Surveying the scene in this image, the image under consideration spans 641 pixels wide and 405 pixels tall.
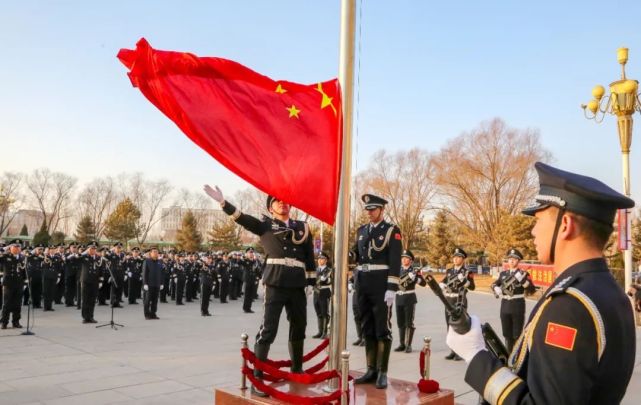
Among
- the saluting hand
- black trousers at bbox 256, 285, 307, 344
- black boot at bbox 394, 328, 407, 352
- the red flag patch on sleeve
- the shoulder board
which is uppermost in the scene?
the saluting hand

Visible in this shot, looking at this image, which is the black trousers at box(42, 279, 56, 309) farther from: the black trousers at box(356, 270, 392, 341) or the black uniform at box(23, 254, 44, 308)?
the black trousers at box(356, 270, 392, 341)

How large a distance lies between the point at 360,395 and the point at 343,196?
191cm

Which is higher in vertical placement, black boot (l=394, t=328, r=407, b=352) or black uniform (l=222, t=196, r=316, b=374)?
black uniform (l=222, t=196, r=316, b=374)

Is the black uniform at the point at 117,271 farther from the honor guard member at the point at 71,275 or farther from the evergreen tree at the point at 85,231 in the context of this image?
the evergreen tree at the point at 85,231

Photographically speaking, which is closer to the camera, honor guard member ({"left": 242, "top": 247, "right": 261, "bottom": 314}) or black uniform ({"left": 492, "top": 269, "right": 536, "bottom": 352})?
black uniform ({"left": 492, "top": 269, "right": 536, "bottom": 352})

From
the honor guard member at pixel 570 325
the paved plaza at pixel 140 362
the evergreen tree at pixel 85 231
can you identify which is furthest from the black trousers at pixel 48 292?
the evergreen tree at pixel 85 231

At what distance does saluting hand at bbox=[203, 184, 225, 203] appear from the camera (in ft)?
15.7

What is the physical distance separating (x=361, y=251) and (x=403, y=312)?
16.0ft

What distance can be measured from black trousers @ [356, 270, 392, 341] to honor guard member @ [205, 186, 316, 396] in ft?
1.92

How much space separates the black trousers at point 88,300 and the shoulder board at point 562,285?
13.0 m

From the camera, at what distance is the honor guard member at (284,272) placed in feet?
17.5

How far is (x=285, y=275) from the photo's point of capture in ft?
17.6

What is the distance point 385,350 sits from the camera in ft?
18.2

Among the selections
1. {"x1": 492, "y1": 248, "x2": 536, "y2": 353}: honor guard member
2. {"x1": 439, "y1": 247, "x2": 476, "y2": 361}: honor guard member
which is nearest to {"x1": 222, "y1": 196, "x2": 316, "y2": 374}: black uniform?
{"x1": 439, "y1": 247, "x2": 476, "y2": 361}: honor guard member
